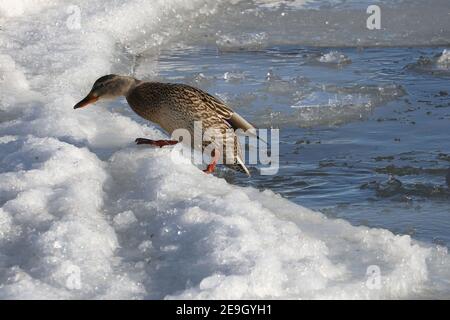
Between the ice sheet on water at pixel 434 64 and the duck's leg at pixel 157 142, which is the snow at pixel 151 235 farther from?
the ice sheet on water at pixel 434 64

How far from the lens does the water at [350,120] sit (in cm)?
598

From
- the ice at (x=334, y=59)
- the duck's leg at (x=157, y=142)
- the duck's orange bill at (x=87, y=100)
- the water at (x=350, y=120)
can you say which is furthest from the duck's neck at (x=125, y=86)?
the ice at (x=334, y=59)

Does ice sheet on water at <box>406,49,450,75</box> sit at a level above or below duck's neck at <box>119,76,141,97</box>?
below

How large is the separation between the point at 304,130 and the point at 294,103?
640 millimetres

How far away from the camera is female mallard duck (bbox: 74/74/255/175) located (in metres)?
5.98

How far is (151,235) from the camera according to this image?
472 centimetres

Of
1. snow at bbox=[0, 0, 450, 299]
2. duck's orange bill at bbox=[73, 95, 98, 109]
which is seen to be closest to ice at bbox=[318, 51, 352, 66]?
snow at bbox=[0, 0, 450, 299]

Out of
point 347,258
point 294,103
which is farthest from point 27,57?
point 347,258

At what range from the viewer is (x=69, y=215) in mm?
4762

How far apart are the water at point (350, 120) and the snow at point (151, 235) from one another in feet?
2.13

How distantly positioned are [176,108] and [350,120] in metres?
2.21

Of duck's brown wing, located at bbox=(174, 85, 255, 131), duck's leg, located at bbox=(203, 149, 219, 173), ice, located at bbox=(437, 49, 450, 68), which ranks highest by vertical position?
duck's brown wing, located at bbox=(174, 85, 255, 131)

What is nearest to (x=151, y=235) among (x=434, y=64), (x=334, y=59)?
(x=334, y=59)

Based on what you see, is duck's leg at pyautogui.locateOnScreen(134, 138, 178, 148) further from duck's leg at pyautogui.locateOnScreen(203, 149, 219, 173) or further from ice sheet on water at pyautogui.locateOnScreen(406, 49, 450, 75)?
ice sheet on water at pyautogui.locateOnScreen(406, 49, 450, 75)
